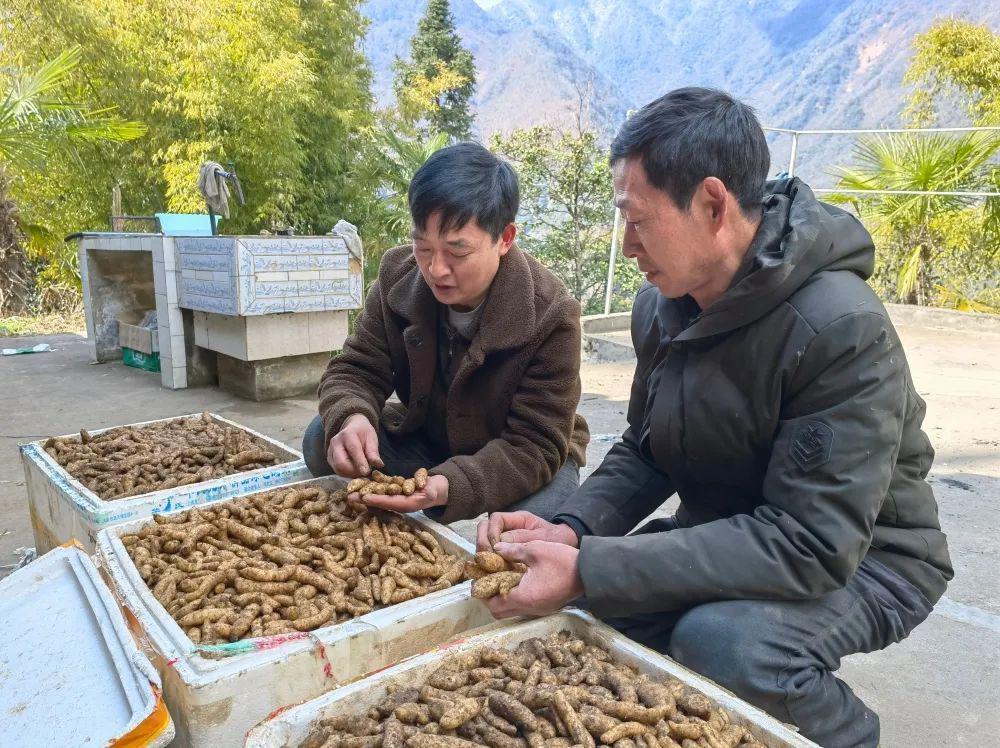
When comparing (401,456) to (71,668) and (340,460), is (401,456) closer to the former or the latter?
(340,460)

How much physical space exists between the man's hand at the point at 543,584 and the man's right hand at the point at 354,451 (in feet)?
2.66

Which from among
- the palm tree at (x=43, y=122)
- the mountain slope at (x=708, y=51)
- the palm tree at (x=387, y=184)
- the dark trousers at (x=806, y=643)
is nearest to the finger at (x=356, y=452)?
the dark trousers at (x=806, y=643)

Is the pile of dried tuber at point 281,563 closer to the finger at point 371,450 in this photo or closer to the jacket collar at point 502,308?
the finger at point 371,450

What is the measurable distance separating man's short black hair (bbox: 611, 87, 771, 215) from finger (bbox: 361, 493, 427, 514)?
1.13 meters

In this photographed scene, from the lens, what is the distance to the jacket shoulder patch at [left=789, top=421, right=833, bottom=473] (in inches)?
56.5

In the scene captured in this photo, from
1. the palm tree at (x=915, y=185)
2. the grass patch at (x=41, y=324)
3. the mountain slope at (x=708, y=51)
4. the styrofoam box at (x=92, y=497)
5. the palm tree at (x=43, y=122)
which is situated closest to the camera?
the styrofoam box at (x=92, y=497)

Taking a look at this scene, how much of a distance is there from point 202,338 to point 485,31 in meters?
131

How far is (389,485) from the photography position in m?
2.19

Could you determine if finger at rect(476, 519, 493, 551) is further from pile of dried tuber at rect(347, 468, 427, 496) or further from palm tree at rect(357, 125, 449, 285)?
palm tree at rect(357, 125, 449, 285)

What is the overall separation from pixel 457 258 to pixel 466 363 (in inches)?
13.2

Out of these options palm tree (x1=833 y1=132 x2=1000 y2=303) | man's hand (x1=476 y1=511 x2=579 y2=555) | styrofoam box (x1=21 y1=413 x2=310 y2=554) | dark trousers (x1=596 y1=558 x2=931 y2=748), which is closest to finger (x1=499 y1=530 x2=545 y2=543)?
man's hand (x1=476 y1=511 x2=579 y2=555)

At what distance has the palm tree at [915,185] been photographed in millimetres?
9516

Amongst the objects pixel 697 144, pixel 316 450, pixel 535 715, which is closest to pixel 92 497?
pixel 316 450

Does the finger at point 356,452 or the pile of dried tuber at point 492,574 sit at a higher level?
the finger at point 356,452
